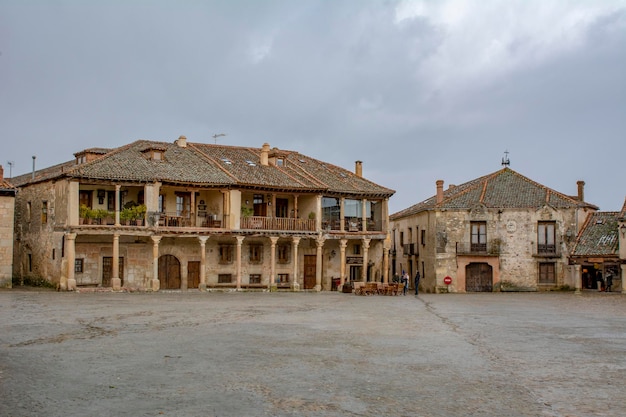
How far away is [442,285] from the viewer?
45.6 meters

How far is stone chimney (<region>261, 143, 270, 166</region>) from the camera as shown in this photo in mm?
45719

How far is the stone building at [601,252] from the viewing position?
42.3 metres

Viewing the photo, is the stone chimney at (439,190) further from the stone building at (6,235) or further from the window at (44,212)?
the stone building at (6,235)

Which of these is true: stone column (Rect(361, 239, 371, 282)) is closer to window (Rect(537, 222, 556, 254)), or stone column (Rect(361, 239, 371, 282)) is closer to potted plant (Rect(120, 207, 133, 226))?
window (Rect(537, 222, 556, 254))

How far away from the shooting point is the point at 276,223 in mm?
42125

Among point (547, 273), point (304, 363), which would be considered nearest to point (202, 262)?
point (547, 273)

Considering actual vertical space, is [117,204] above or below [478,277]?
above

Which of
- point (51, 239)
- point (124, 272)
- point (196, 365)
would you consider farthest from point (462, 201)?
point (196, 365)

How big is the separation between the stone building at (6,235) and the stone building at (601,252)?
31.6 m

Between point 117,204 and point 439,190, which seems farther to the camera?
point 439,190

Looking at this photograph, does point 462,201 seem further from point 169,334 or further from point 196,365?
point 196,365

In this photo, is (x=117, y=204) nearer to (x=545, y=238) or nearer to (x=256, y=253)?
(x=256, y=253)

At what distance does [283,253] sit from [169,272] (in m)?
7.19

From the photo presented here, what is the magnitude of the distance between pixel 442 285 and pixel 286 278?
9.68 metres
